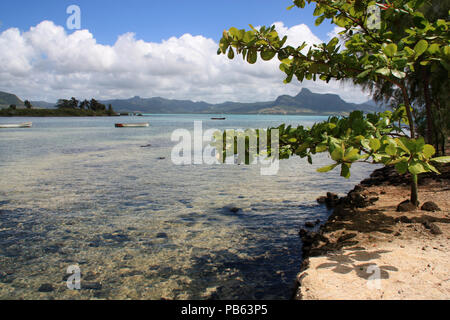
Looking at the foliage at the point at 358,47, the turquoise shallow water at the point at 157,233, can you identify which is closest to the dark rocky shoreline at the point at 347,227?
the turquoise shallow water at the point at 157,233

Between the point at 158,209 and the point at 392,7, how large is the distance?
9995mm

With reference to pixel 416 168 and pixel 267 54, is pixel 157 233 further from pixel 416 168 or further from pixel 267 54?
pixel 416 168

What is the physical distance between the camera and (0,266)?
7.22m

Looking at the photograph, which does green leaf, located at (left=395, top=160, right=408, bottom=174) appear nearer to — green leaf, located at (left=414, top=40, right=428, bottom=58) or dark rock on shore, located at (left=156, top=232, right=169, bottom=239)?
green leaf, located at (left=414, top=40, right=428, bottom=58)

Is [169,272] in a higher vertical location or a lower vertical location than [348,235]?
lower

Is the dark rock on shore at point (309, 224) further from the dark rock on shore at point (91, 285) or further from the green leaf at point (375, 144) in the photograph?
the dark rock on shore at point (91, 285)

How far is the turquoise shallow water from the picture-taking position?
639cm

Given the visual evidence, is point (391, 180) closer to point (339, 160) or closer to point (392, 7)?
point (392, 7)

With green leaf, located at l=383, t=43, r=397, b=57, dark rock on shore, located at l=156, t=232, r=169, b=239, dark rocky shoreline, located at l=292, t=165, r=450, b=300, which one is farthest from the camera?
dark rock on shore, located at l=156, t=232, r=169, b=239

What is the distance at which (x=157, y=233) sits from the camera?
365 inches

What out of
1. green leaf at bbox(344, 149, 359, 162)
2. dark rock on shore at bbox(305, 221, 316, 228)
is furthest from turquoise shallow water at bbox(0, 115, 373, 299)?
green leaf at bbox(344, 149, 359, 162)

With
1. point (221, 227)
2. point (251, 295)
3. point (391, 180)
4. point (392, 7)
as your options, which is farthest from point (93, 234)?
point (391, 180)

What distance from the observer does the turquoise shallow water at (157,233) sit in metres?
6.39
